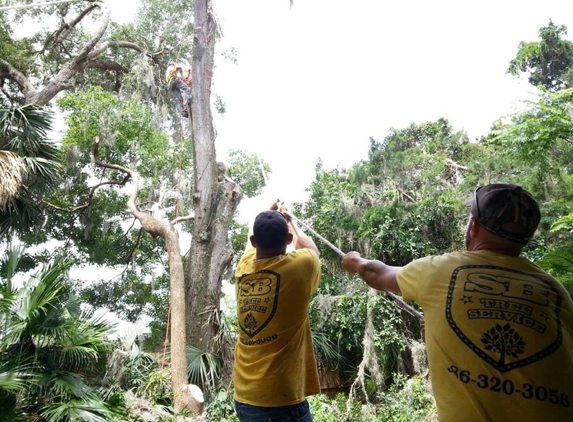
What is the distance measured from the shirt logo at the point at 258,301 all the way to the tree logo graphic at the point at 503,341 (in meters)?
1.03

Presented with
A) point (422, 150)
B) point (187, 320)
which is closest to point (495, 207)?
point (187, 320)

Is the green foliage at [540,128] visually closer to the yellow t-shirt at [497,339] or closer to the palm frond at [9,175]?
the yellow t-shirt at [497,339]

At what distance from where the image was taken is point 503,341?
1240 millimetres

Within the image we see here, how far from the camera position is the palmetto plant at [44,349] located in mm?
4137

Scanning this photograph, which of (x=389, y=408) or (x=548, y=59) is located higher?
(x=548, y=59)

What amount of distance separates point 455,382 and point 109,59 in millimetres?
12939

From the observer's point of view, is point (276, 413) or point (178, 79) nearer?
point (276, 413)

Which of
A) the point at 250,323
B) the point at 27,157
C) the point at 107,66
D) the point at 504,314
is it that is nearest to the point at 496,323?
the point at 504,314

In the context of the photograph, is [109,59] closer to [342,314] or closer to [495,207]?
[342,314]

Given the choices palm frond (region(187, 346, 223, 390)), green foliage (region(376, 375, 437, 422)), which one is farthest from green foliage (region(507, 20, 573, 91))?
palm frond (region(187, 346, 223, 390))

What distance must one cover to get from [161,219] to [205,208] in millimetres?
843

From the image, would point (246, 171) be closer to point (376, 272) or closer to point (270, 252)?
point (270, 252)

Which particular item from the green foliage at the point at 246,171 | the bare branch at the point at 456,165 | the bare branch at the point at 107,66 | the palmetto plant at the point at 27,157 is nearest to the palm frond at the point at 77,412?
the palmetto plant at the point at 27,157

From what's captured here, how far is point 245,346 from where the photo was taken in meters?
2.12
